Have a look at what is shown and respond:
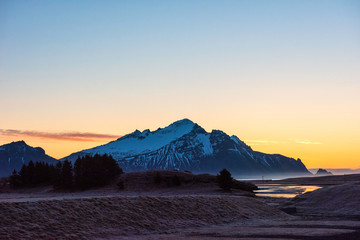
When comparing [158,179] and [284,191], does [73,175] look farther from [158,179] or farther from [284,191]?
[284,191]

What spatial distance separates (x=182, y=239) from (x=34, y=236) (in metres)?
8.87

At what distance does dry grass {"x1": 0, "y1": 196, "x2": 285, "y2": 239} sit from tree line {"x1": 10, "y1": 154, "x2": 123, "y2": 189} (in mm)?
52957

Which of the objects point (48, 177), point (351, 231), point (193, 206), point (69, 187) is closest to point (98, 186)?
point (69, 187)

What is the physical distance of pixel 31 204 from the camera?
85.8ft

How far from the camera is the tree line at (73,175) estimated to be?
280ft

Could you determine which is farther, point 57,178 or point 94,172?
point 94,172

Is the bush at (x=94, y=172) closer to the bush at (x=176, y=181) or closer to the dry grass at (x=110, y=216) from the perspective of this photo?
the bush at (x=176, y=181)

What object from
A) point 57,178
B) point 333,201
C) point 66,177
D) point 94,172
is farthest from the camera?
point 94,172

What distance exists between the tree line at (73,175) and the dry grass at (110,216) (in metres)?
53.0

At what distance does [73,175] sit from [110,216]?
67.3 metres

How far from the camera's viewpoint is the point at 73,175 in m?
→ 91.9

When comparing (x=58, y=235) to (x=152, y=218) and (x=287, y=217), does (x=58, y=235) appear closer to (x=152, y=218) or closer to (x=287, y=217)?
(x=152, y=218)

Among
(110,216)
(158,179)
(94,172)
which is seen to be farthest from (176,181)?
(110,216)

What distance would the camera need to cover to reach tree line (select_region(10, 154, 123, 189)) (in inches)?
3364
